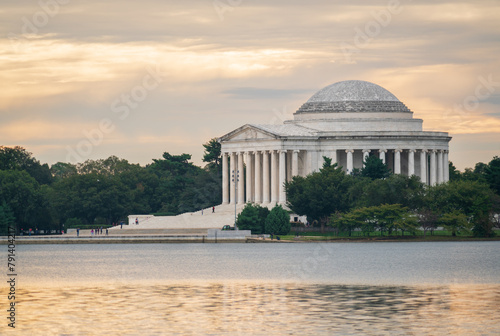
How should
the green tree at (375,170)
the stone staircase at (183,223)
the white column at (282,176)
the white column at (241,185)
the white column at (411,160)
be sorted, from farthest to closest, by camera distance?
the white column at (241,185) < the white column at (411,160) < the white column at (282,176) < the stone staircase at (183,223) < the green tree at (375,170)

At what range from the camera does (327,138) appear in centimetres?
18188

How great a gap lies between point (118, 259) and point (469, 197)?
4807 centimetres

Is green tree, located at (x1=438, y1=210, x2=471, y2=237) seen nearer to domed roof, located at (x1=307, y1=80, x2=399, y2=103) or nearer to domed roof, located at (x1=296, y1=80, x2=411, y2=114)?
domed roof, located at (x1=296, y1=80, x2=411, y2=114)

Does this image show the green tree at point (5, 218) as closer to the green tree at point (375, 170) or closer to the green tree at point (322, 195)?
the green tree at point (322, 195)

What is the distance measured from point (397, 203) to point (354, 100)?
166 ft

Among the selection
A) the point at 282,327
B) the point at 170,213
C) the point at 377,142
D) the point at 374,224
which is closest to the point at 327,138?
the point at 377,142

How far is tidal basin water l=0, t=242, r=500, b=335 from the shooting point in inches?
1944

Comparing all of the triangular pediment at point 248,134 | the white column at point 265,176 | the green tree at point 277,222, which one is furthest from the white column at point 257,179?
the green tree at point 277,222

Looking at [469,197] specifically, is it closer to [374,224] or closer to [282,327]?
[374,224]

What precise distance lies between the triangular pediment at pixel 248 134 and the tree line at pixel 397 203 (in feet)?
79.0

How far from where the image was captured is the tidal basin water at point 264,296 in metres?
49.4

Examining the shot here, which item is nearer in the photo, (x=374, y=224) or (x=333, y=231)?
(x=374, y=224)

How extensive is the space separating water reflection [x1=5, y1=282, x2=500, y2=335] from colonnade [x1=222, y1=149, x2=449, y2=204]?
11085cm

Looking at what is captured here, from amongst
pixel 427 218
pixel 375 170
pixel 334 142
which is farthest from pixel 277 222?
pixel 334 142
